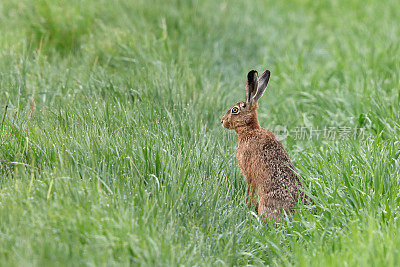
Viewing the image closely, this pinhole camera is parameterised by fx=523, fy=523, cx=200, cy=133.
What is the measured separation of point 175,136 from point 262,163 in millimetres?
754

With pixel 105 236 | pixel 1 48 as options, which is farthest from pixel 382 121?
pixel 1 48

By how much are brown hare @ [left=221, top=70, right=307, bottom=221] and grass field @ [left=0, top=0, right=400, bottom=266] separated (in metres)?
0.13

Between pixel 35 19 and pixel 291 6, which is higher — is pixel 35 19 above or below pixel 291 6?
below

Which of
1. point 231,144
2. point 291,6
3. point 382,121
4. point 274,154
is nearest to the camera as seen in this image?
point 274,154

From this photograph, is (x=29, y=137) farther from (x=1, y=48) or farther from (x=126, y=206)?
(x=1, y=48)

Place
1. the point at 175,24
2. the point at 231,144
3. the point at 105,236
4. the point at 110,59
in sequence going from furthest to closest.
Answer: the point at 175,24 < the point at 110,59 < the point at 231,144 < the point at 105,236

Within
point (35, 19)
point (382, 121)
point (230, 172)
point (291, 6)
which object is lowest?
point (230, 172)

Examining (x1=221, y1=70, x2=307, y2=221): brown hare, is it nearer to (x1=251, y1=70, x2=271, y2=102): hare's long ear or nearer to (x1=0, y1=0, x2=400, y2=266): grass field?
(x1=251, y1=70, x2=271, y2=102): hare's long ear

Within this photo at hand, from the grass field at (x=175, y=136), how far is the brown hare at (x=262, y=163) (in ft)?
0.43

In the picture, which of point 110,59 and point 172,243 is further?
point 110,59

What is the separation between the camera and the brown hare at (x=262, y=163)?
4.10 metres

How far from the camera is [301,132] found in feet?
18.8

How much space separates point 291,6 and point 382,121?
5177 millimetres

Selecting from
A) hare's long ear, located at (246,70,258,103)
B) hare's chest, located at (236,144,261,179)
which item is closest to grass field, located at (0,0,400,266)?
hare's chest, located at (236,144,261,179)
